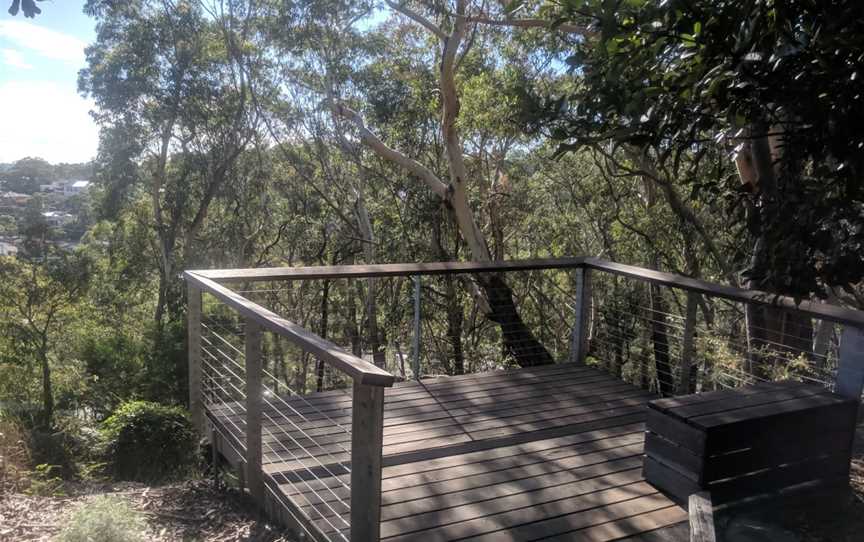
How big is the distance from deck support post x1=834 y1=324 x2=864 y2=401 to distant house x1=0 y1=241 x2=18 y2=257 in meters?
16.5

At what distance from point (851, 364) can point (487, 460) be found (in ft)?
5.84

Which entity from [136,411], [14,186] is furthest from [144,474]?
[14,186]

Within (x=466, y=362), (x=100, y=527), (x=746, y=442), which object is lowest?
(x=466, y=362)

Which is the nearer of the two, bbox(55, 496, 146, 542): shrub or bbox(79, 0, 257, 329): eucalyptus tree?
bbox(55, 496, 146, 542): shrub

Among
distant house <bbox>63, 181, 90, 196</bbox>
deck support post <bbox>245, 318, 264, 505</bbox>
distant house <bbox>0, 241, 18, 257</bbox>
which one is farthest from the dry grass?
distant house <bbox>63, 181, 90, 196</bbox>

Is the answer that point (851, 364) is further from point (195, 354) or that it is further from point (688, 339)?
point (195, 354)

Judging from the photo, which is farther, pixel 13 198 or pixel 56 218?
pixel 13 198

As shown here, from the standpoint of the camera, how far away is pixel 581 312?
5055mm

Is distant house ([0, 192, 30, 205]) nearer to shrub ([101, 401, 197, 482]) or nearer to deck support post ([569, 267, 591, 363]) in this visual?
shrub ([101, 401, 197, 482])

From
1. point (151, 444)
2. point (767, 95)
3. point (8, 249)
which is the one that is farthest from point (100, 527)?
point (8, 249)

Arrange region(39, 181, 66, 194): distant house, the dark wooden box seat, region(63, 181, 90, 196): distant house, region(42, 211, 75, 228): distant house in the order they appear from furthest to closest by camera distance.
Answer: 1. region(63, 181, 90, 196): distant house
2. region(39, 181, 66, 194): distant house
3. region(42, 211, 75, 228): distant house
4. the dark wooden box seat

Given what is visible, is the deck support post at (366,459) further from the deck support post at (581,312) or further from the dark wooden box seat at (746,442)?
the deck support post at (581,312)

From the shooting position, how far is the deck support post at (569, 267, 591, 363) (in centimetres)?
500

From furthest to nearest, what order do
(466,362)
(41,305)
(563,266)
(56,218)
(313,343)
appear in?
1. (56,218)
2. (41,305)
3. (466,362)
4. (563,266)
5. (313,343)
